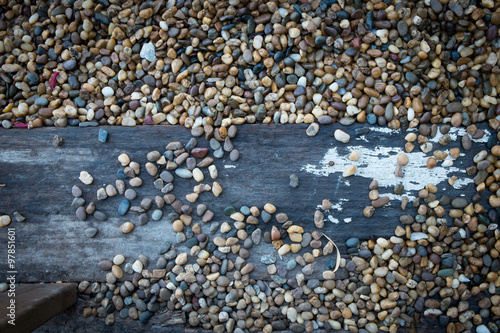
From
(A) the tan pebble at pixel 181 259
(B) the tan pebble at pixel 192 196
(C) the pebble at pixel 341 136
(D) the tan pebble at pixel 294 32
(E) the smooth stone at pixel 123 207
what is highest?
(D) the tan pebble at pixel 294 32

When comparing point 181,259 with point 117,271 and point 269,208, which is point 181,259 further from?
point 269,208

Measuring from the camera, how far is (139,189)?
1222mm

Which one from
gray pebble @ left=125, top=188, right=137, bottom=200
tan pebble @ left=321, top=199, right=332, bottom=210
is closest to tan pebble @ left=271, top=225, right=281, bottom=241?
tan pebble @ left=321, top=199, right=332, bottom=210

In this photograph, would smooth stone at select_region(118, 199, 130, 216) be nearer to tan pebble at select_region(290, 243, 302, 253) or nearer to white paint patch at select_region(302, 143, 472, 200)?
tan pebble at select_region(290, 243, 302, 253)

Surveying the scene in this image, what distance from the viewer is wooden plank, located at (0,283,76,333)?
930mm

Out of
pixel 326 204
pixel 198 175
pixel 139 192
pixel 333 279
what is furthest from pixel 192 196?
pixel 333 279

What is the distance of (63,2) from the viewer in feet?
4.09

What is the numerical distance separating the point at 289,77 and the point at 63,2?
86cm

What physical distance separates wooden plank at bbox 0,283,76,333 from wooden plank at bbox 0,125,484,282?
6 cm

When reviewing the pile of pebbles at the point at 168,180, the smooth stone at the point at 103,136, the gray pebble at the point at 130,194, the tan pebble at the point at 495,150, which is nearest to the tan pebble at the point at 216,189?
the pile of pebbles at the point at 168,180

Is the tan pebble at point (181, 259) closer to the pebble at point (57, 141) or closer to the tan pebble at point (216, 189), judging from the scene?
the tan pebble at point (216, 189)

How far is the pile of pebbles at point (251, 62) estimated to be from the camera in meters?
1.18

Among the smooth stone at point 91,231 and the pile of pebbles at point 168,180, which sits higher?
the pile of pebbles at point 168,180

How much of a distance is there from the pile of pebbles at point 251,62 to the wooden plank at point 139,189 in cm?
6
